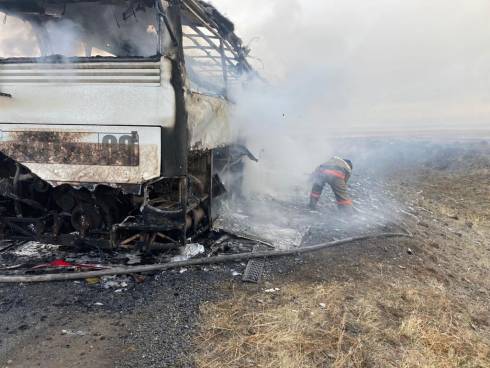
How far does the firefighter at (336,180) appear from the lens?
7.50m

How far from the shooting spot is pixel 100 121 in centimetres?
367

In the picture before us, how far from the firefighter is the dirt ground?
198 cm

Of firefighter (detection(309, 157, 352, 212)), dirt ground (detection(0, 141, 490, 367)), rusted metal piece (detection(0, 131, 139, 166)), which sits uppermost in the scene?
rusted metal piece (detection(0, 131, 139, 166))

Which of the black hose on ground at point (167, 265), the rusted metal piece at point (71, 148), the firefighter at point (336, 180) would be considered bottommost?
the black hose on ground at point (167, 265)

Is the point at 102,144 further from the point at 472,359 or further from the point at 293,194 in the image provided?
the point at 293,194

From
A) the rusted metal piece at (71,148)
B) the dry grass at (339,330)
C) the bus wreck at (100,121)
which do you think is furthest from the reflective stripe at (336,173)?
the rusted metal piece at (71,148)

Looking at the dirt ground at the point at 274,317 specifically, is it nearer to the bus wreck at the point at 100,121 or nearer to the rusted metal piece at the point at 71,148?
the bus wreck at the point at 100,121

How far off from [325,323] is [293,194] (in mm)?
6202

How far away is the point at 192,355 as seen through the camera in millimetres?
2764

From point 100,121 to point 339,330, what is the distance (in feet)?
9.38

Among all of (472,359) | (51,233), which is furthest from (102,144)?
(472,359)

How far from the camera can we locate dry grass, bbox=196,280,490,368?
2.85 m

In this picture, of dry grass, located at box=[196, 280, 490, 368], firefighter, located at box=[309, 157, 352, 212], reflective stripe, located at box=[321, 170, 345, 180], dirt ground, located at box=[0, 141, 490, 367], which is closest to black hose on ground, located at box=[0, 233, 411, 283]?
dirt ground, located at box=[0, 141, 490, 367]

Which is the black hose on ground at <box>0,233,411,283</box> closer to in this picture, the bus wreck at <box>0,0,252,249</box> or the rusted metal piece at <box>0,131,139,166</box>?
the bus wreck at <box>0,0,252,249</box>
